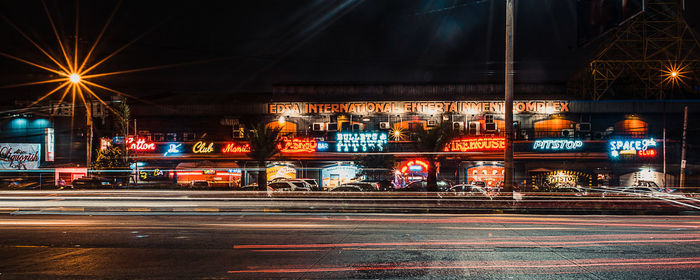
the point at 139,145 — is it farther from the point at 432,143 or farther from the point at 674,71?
the point at 674,71

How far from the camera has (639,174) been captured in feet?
116

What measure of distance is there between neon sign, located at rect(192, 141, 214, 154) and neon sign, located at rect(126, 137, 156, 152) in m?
3.63

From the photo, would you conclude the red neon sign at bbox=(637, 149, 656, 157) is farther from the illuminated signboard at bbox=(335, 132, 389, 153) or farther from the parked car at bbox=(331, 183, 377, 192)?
the parked car at bbox=(331, 183, 377, 192)

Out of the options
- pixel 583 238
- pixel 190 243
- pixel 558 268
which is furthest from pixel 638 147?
pixel 190 243

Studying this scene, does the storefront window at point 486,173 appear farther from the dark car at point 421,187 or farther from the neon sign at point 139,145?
the neon sign at point 139,145

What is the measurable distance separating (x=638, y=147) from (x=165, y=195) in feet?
113

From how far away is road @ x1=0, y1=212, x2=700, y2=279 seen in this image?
26.1ft

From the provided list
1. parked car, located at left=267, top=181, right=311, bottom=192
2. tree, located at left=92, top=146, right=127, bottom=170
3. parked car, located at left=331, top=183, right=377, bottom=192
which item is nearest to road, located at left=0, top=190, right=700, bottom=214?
parked car, located at left=331, top=183, right=377, bottom=192

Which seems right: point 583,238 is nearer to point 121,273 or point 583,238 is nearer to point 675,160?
point 121,273

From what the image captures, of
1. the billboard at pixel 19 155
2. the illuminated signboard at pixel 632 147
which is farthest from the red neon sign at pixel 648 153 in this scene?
the billboard at pixel 19 155

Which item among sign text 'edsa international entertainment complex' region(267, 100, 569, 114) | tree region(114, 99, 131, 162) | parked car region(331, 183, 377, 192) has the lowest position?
parked car region(331, 183, 377, 192)

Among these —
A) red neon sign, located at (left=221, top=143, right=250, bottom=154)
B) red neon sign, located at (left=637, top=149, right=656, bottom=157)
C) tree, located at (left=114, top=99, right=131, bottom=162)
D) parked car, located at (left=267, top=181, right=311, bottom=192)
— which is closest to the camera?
parked car, located at (left=267, top=181, right=311, bottom=192)

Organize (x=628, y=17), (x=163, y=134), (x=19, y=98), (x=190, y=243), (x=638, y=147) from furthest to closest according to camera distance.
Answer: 1. (x=19, y=98)
2. (x=163, y=134)
3. (x=638, y=147)
4. (x=190, y=243)
5. (x=628, y=17)

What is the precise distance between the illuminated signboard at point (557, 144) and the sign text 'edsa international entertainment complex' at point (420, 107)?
11.1 ft
